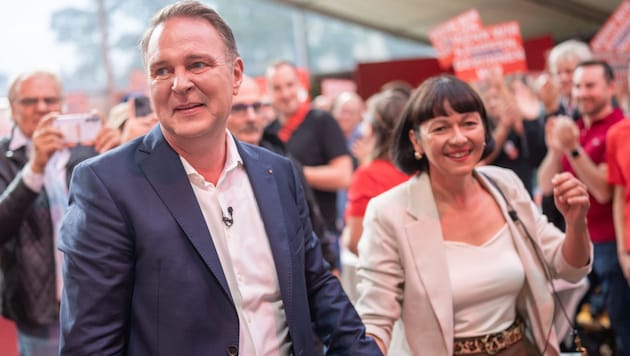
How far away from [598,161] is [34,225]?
2780mm

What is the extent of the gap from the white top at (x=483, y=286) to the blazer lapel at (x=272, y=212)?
771mm

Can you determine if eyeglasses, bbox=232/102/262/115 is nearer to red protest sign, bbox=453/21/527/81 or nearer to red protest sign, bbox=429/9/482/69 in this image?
red protest sign, bbox=453/21/527/81

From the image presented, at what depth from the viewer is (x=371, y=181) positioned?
9.92 feet

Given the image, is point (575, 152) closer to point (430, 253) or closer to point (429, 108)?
point (429, 108)

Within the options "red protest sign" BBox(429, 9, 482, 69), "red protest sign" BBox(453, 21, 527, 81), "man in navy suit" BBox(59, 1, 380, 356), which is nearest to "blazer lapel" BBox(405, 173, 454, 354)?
"man in navy suit" BBox(59, 1, 380, 356)

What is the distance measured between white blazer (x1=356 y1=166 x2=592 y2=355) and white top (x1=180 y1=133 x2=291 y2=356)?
1.81 ft

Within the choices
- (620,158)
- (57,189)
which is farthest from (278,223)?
(620,158)

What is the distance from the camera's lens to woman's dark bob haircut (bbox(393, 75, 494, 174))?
220 centimetres

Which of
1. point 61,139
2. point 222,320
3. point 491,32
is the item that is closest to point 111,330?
point 222,320

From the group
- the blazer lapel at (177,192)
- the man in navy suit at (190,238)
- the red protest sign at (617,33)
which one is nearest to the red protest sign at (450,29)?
the red protest sign at (617,33)

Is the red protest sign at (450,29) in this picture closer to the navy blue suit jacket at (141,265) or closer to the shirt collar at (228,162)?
the shirt collar at (228,162)

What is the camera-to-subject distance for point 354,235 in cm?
307

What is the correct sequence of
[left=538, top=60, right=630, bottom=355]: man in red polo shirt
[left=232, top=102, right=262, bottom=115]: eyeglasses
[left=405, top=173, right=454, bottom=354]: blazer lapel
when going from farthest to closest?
[left=538, top=60, right=630, bottom=355]: man in red polo shirt, [left=232, top=102, right=262, bottom=115]: eyeglasses, [left=405, top=173, right=454, bottom=354]: blazer lapel

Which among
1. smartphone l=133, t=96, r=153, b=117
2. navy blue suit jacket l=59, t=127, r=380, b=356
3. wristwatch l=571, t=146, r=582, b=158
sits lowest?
wristwatch l=571, t=146, r=582, b=158
